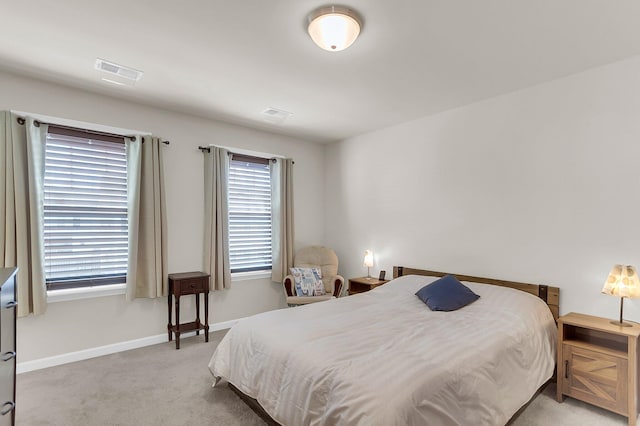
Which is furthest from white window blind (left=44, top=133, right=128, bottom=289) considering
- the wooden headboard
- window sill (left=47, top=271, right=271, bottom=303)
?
the wooden headboard

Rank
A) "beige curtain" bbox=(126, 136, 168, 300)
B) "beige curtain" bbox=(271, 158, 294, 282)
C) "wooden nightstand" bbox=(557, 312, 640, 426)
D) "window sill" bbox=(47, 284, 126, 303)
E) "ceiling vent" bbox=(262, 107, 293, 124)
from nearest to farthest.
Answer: "wooden nightstand" bbox=(557, 312, 640, 426) < "window sill" bbox=(47, 284, 126, 303) < "beige curtain" bbox=(126, 136, 168, 300) < "ceiling vent" bbox=(262, 107, 293, 124) < "beige curtain" bbox=(271, 158, 294, 282)

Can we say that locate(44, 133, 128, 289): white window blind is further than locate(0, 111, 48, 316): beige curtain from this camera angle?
Yes

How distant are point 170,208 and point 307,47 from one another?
250cm

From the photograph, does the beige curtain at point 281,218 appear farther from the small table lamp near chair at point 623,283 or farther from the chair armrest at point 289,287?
the small table lamp near chair at point 623,283

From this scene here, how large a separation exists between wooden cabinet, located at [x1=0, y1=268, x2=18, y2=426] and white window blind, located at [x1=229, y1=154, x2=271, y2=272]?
273 centimetres

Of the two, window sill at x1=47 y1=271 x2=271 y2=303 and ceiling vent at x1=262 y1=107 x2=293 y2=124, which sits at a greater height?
ceiling vent at x1=262 y1=107 x2=293 y2=124

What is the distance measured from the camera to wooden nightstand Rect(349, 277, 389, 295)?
4.12m

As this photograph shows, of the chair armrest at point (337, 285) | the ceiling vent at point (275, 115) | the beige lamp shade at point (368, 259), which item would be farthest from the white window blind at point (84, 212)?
the beige lamp shade at point (368, 259)

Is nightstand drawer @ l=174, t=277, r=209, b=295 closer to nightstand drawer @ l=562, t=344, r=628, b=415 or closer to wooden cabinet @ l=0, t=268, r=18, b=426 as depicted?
wooden cabinet @ l=0, t=268, r=18, b=426

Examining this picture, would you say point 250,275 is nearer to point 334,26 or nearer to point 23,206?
point 23,206

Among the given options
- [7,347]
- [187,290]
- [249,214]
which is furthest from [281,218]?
[7,347]

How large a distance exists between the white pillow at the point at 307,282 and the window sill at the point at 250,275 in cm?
45

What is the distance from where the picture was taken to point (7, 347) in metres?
1.56

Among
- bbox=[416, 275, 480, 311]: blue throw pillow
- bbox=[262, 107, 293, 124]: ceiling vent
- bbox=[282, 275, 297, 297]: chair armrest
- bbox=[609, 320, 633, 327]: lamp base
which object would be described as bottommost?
bbox=[282, 275, 297, 297]: chair armrest
